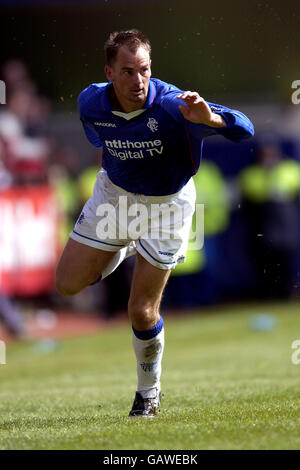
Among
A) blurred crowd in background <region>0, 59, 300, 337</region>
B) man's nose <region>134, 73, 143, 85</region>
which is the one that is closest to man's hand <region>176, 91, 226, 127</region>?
man's nose <region>134, 73, 143, 85</region>

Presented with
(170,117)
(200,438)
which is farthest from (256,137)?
(200,438)

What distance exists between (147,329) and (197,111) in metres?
1.67

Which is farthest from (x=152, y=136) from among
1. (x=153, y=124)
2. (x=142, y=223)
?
(x=142, y=223)

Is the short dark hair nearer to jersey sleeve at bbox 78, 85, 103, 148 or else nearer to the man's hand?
jersey sleeve at bbox 78, 85, 103, 148

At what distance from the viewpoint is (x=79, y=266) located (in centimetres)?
628

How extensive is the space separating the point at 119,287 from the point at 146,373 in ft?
29.5

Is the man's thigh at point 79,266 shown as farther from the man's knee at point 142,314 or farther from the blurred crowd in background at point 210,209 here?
the blurred crowd in background at point 210,209

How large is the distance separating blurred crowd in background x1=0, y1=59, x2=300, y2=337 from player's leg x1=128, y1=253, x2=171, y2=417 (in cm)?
808

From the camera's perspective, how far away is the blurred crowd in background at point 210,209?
14.7 metres

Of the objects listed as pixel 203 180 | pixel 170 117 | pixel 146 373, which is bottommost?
pixel 146 373

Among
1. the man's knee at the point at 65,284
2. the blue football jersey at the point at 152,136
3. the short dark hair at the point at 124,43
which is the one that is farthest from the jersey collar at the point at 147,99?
the man's knee at the point at 65,284

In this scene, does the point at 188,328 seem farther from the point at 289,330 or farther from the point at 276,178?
the point at 276,178

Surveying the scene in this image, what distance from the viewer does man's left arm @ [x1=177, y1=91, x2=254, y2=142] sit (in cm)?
518
